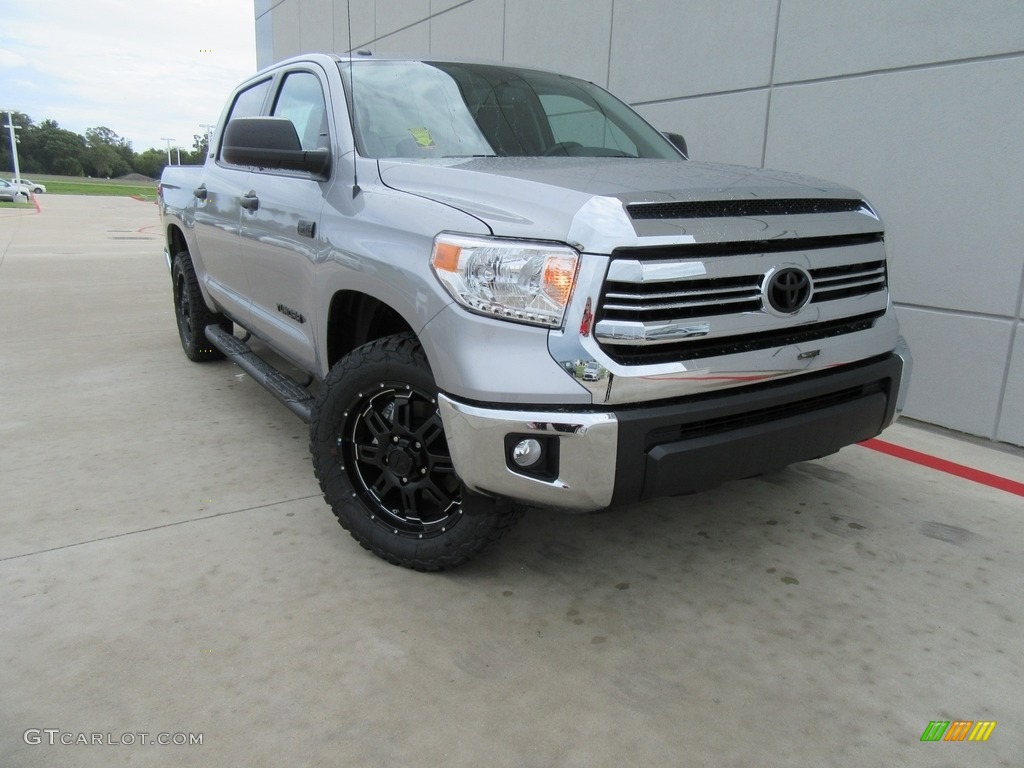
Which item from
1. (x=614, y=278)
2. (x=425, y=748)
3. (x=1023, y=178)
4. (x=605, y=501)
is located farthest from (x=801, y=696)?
(x=1023, y=178)

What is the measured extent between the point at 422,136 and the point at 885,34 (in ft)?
10.2

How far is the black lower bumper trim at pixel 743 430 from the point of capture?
221 cm

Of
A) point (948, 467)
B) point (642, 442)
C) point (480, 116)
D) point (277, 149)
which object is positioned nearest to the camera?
point (642, 442)

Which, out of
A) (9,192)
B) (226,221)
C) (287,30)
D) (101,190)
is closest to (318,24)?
(287,30)

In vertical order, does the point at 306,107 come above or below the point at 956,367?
above

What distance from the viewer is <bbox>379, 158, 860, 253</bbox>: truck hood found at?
2180 millimetres

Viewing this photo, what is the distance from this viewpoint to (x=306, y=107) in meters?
3.69

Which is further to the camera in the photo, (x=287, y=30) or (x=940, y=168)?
(x=287, y=30)

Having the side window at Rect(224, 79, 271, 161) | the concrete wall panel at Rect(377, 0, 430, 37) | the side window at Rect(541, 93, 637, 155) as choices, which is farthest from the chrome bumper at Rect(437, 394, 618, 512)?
the concrete wall panel at Rect(377, 0, 430, 37)

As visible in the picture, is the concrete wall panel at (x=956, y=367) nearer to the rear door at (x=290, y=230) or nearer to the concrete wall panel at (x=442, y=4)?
the rear door at (x=290, y=230)

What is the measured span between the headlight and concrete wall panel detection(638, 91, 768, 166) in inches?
149

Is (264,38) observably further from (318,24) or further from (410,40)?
(410,40)

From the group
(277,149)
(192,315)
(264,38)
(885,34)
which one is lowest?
(192,315)

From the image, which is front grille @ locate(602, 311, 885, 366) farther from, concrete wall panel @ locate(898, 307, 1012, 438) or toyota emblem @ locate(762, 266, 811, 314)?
concrete wall panel @ locate(898, 307, 1012, 438)
